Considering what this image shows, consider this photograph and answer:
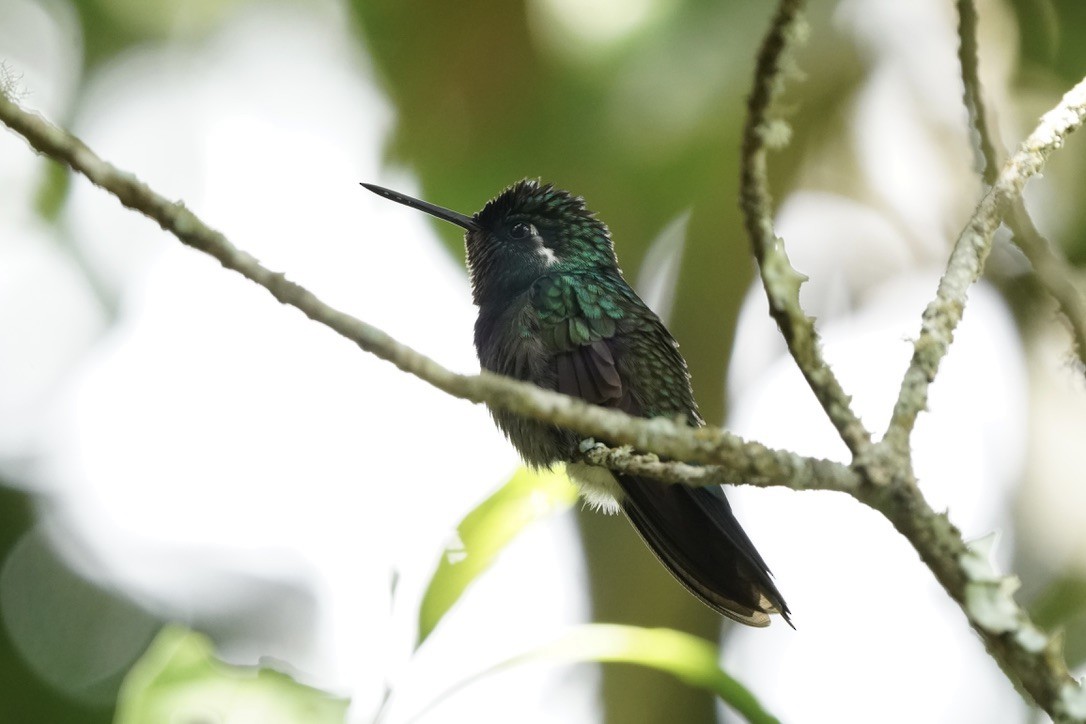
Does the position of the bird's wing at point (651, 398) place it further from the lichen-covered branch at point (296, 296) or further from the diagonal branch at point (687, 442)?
the lichen-covered branch at point (296, 296)

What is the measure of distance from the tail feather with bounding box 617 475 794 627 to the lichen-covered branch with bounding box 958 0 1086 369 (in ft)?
3.32

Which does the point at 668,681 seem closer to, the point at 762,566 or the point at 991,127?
the point at 762,566

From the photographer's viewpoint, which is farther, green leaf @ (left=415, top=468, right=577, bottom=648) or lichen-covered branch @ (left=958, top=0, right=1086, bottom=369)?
green leaf @ (left=415, top=468, right=577, bottom=648)

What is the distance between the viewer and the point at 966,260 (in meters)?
1.86

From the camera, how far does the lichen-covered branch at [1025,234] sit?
212 cm

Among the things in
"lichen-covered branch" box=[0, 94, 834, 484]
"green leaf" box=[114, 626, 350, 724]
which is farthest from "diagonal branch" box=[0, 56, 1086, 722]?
"green leaf" box=[114, 626, 350, 724]

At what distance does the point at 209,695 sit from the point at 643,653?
3.05ft

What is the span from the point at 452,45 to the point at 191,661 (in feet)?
12.5

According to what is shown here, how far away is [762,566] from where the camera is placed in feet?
9.25

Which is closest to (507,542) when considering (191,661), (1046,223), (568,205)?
(191,661)

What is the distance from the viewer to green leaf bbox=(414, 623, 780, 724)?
2297 mm

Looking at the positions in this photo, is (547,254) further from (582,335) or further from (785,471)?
(785,471)

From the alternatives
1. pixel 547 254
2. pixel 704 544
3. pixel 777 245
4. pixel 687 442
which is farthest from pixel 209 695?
pixel 547 254

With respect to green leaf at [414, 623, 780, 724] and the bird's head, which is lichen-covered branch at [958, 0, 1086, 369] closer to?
green leaf at [414, 623, 780, 724]
